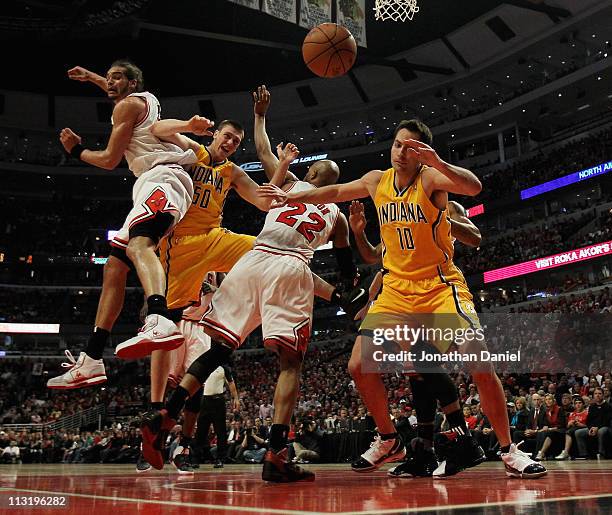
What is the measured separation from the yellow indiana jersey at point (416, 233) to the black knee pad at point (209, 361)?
3.91 ft

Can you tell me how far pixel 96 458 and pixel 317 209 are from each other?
1478cm

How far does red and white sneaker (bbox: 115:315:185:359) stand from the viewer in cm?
351

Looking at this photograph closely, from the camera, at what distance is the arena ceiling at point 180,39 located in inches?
978

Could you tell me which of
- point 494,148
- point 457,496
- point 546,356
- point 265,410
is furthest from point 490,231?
point 457,496

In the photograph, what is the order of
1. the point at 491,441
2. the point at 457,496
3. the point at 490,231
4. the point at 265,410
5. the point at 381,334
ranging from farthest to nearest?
the point at 490,231, the point at 265,410, the point at 491,441, the point at 381,334, the point at 457,496

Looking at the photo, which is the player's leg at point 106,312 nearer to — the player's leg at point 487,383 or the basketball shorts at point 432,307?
the basketball shorts at point 432,307

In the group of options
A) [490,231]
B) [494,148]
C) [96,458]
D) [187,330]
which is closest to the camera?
[187,330]

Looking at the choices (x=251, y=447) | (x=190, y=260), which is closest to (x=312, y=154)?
(x=251, y=447)

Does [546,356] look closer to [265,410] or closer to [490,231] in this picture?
→ [265,410]

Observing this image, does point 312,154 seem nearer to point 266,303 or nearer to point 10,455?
point 10,455

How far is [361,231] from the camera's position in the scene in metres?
4.65

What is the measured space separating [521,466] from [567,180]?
2564 centimetres

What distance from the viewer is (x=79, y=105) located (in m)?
33.0

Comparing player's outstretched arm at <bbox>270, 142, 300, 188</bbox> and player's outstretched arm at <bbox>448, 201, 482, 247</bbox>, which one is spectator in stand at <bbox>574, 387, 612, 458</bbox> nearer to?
player's outstretched arm at <bbox>448, 201, 482, 247</bbox>
